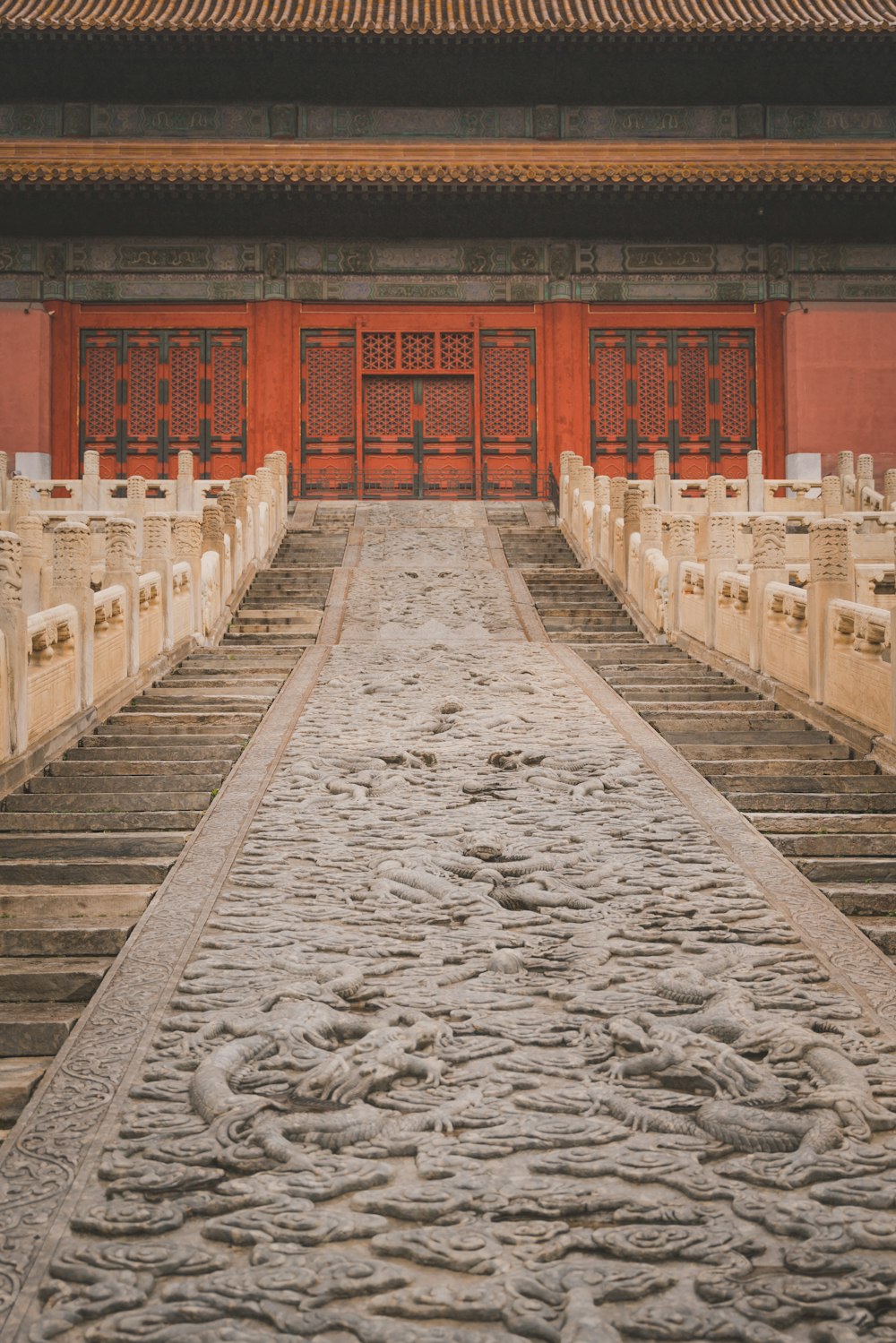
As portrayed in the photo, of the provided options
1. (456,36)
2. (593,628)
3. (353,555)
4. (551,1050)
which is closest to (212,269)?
(456,36)

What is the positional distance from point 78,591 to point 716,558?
15.7 feet

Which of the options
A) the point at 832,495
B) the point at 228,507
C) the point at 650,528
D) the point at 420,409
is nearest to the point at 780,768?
the point at 650,528

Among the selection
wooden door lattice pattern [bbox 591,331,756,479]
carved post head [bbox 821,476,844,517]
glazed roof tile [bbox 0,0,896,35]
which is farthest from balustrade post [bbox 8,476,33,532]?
glazed roof tile [bbox 0,0,896,35]

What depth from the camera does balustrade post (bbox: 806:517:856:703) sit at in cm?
782

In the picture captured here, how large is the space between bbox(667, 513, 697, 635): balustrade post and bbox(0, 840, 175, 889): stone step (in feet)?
21.5

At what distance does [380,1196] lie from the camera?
2990 millimetres

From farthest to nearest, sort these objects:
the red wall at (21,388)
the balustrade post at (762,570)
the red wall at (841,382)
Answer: the red wall at (841,382)
the red wall at (21,388)
the balustrade post at (762,570)

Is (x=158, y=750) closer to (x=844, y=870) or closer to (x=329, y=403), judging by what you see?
(x=844, y=870)

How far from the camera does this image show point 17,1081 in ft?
12.1

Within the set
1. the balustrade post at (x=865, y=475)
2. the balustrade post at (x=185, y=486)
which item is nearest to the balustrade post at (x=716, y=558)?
the balustrade post at (x=865, y=475)

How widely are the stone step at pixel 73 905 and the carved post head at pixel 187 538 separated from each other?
6.16m

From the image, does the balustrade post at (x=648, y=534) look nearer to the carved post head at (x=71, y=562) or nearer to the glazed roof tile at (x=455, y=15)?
the carved post head at (x=71, y=562)

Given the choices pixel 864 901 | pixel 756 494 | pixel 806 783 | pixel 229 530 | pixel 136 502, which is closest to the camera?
pixel 864 901

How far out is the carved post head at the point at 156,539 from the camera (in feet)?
33.3
